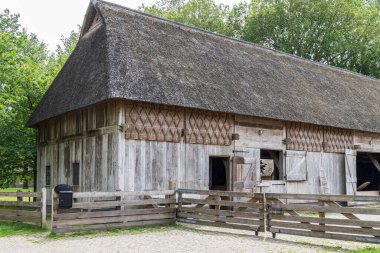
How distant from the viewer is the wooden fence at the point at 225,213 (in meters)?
13.0

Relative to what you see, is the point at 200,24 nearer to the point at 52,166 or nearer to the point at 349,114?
the point at 349,114

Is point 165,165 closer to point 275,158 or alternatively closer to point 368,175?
point 275,158

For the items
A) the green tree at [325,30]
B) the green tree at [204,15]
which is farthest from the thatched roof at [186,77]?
the green tree at [204,15]

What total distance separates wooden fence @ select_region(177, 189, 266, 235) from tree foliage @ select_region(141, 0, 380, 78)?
31.2m

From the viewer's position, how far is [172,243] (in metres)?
11.2

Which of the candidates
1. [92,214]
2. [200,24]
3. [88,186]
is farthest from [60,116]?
[200,24]

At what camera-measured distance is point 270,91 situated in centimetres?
2058

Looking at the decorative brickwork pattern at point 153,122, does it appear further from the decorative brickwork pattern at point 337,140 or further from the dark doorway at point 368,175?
the dark doorway at point 368,175

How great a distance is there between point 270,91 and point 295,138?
247cm

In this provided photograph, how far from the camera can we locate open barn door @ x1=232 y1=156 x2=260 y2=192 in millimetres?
18297

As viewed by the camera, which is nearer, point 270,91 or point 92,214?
point 92,214

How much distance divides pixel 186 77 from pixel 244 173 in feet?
14.8

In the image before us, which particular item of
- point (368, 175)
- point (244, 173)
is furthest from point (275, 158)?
point (368, 175)

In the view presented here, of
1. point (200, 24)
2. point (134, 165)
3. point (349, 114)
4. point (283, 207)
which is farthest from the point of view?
point (200, 24)
